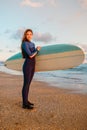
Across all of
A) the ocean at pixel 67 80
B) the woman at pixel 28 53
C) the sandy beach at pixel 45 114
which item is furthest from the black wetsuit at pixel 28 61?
the ocean at pixel 67 80

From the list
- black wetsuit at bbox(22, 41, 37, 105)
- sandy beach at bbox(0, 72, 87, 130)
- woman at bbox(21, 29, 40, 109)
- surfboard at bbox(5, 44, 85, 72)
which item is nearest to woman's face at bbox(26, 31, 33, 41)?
woman at bbox(21, 29, 40, 109)

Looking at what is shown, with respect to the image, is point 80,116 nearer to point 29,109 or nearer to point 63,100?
point 29,109

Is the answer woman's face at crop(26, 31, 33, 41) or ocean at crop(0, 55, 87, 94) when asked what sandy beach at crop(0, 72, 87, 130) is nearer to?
woman's face at crop(26, 31, 33, 41)

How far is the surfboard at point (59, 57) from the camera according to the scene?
26.7 ft

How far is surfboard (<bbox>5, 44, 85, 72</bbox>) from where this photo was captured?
26.7ft

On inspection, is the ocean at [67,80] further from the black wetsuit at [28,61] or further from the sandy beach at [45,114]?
the black wetsuit at [28,61]

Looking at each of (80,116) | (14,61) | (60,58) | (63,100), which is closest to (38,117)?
(80,116)

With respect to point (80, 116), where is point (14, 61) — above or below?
above

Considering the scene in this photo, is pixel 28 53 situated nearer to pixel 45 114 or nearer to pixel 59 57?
pixel 45 114

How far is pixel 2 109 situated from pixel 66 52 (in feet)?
9.67

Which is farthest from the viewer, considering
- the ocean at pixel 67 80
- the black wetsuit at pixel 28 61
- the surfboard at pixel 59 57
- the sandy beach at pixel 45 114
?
the ocean at pixel 67 80

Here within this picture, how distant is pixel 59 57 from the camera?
848 cm

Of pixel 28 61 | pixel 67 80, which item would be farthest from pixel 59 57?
pixel 67 80

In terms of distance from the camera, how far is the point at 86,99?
7930mm
